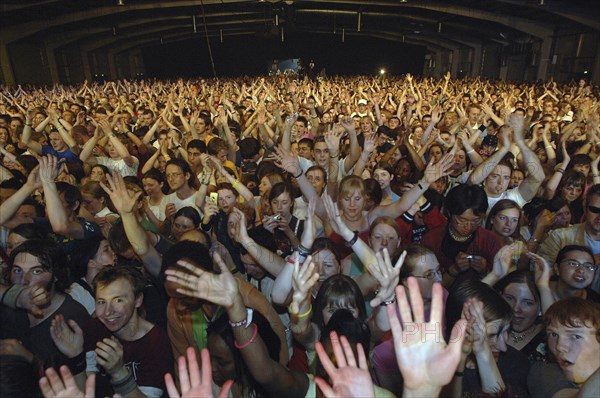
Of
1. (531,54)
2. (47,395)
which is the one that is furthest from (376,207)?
(531,54)

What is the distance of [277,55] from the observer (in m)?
37.8

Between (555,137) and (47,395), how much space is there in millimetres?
7120

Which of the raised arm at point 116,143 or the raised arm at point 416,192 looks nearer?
the raised arm at point 416,192

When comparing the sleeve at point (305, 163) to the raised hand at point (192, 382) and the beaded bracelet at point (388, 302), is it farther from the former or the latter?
the raised hand at point (192, 382)

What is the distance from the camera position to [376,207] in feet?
11.9

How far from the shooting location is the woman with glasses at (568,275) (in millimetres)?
2489

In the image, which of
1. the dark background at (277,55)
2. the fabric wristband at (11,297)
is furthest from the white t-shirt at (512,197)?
the dark background at (277,55)

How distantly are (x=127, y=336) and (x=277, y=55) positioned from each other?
3815cm

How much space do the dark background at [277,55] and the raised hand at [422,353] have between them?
124ft

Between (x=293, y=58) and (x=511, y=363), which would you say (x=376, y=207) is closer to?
(x=511, y=363)

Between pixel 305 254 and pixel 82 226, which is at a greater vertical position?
pixel 305 254

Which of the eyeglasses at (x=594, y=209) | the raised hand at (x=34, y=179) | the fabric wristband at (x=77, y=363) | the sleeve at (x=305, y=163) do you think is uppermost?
the raised hand at (x=34, y=179)

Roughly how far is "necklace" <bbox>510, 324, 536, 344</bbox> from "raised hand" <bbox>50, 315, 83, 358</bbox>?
7.67 feet

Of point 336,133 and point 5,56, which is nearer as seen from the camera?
point 336,133
